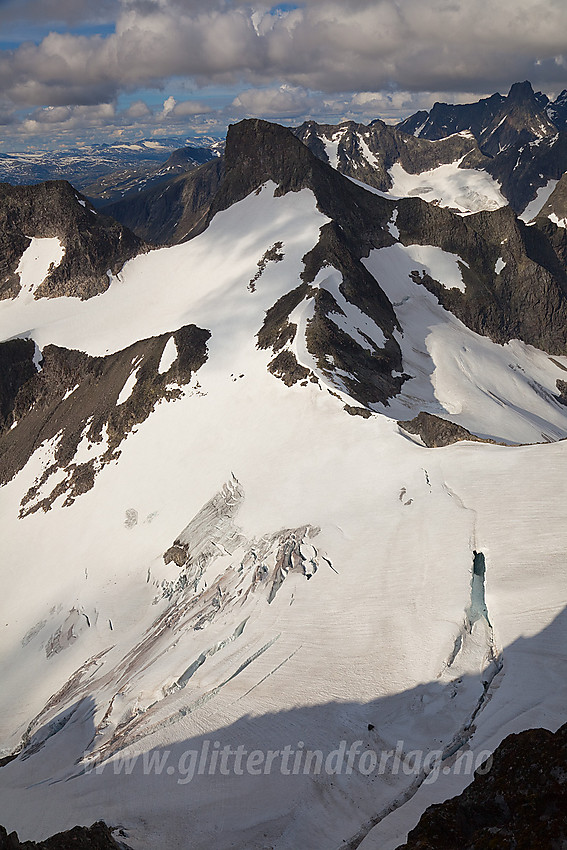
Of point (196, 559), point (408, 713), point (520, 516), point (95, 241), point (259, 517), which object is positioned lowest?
point (196, 559)

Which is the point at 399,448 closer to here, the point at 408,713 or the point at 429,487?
the point at 429,487

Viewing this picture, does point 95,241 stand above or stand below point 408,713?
above

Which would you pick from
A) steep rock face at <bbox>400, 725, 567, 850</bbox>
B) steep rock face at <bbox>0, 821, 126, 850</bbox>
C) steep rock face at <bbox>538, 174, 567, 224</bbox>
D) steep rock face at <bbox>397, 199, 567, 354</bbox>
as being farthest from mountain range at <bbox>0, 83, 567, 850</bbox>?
steep rock face at <bbox>538, 174, 567, 224</bbox>

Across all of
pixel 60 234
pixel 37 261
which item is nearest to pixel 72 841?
pixel 37 261

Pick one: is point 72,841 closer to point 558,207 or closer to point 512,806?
point 512,806

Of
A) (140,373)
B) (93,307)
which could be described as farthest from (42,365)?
(140,373)
